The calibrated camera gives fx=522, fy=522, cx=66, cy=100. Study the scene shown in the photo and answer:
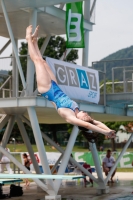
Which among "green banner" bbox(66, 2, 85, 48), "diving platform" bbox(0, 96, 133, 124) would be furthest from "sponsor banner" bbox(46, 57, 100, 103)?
"green banner" bbox(66, 2, 85, 48)

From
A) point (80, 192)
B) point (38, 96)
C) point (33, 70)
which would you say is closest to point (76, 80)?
point (33, 70)

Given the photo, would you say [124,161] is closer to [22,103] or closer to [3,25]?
[3,25]

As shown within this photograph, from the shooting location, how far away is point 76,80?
62.3 ft

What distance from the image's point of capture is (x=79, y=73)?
19.2m

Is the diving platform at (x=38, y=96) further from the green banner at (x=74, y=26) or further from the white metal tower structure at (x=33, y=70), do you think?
the green banner at (x=74, y=26)

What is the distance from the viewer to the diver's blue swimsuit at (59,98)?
827cm

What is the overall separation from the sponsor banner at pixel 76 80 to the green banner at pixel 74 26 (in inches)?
53.5

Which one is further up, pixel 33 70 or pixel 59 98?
pixel 59 98

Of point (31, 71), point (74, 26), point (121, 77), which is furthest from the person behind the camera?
point (121, 77)

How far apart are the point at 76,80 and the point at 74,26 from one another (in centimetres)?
239

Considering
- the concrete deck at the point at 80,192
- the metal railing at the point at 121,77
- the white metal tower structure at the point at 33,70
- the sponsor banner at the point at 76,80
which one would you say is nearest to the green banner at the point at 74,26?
the white metal tower structure at the point at 33,70

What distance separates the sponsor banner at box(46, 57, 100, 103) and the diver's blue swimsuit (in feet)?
29.4

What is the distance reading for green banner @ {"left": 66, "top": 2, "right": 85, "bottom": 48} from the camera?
20094 mm

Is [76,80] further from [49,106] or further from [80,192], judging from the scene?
[80,192]
